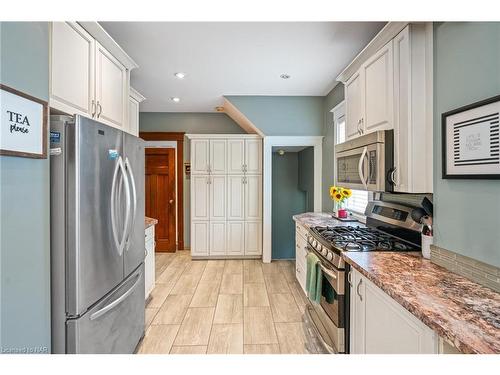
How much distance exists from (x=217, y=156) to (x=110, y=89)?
2.40 meters

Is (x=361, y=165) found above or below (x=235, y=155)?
below

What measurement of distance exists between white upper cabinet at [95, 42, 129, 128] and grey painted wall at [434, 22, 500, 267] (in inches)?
88.8

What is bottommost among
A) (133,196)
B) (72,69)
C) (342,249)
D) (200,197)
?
(342,249)

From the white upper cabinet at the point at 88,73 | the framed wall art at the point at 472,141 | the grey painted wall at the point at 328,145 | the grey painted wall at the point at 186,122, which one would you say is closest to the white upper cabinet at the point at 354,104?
the framed wall art at the point at 472,141

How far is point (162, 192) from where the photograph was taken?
202 inches

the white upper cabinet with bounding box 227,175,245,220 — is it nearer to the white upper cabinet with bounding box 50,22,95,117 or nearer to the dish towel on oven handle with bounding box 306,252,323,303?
the dish towel on oven handle with bounding box 306,252,323,303

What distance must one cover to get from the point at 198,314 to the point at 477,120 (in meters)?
2.70

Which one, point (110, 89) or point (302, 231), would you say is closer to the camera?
point (110, 89)

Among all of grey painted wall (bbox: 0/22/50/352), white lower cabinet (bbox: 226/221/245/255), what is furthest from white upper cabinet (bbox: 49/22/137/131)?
white lower cabinet (bbox: 226/221/245/255)

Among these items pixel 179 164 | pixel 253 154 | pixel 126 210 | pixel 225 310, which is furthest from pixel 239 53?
pixel 179 164

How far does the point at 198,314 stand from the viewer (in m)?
2.66

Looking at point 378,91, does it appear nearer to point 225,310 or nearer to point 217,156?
point 225,310
